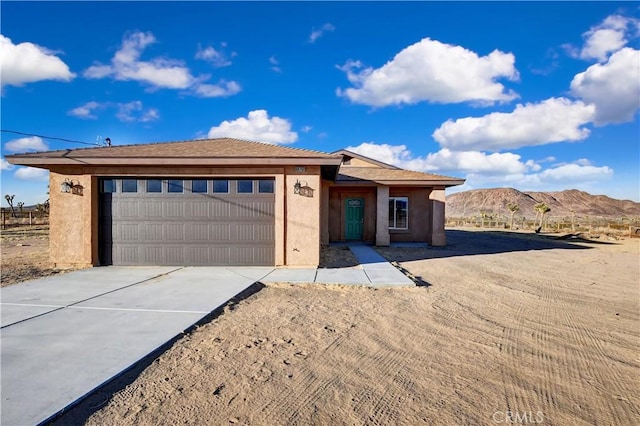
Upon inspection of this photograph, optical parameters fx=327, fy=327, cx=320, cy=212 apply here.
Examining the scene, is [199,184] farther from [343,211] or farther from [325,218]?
[343,211]

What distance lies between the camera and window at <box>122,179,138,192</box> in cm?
955

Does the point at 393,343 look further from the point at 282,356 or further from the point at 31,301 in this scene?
the point at 31,301

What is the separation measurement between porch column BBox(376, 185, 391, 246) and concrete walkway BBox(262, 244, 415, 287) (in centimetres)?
476

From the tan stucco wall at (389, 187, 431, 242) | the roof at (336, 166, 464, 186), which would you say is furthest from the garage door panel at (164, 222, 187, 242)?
the tan stucco wall at (389, 187, 431, 242)

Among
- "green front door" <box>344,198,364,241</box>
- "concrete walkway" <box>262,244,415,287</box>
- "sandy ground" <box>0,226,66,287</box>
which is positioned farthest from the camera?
"green front door" <box>344,198,364,241</box>

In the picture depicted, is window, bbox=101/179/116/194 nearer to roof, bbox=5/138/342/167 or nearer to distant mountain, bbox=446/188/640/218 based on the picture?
roof, bbox=5/138/342/167

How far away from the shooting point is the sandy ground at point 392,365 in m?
2.92

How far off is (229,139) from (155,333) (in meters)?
8.40

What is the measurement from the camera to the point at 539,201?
103188mm

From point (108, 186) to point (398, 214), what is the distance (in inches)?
479

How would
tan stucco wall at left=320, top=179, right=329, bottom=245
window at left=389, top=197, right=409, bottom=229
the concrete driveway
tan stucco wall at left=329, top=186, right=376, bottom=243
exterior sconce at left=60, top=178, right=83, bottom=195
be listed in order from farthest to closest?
window at left=389, top=197, right=409, bottom=229 → tan stucco wall at left=329, top=186, right=376, bottom=243 → tan stucco wall at left=320, top=179, right=329, bottom=245 → exterior sconce at left=60, top=178, right=83, bottom=195 → the concrete driveway

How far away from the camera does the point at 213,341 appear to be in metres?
4.38

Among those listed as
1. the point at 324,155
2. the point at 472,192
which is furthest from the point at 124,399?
the point at 472,192

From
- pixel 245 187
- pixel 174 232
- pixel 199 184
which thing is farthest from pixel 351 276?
pixel 174 232
